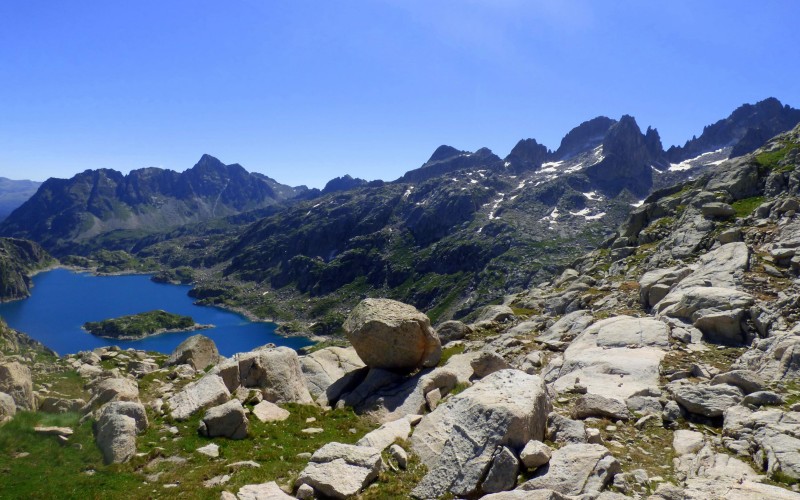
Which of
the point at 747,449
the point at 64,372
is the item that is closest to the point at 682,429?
the point at 747,449

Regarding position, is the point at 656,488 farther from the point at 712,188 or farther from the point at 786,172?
the point at 712,188

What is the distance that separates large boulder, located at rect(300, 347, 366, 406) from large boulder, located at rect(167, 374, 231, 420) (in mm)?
6497

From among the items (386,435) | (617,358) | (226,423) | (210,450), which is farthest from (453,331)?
(210,450)

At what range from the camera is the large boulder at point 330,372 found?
2877 cm

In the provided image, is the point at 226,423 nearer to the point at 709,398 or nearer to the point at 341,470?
the point at 341,470

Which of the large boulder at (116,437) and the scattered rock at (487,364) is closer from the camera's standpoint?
the large boulder at (116,437)

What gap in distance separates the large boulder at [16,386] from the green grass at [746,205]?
74386mm

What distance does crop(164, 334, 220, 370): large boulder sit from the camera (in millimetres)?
37625

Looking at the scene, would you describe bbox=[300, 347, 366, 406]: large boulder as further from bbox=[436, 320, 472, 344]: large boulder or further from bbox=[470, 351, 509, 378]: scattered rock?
bbox=[436, 320, 472, 344]: large boulder

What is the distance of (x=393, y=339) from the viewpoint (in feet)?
94.6

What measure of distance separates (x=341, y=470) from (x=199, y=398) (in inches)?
448

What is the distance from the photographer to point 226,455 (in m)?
18.1

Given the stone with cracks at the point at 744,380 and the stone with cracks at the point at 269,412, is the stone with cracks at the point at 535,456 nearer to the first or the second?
the stone with cracks at the point at 744,380

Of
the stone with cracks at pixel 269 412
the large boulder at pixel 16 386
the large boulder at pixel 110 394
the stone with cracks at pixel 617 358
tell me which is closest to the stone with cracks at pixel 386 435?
the stone with cracks at pixel 269 412
